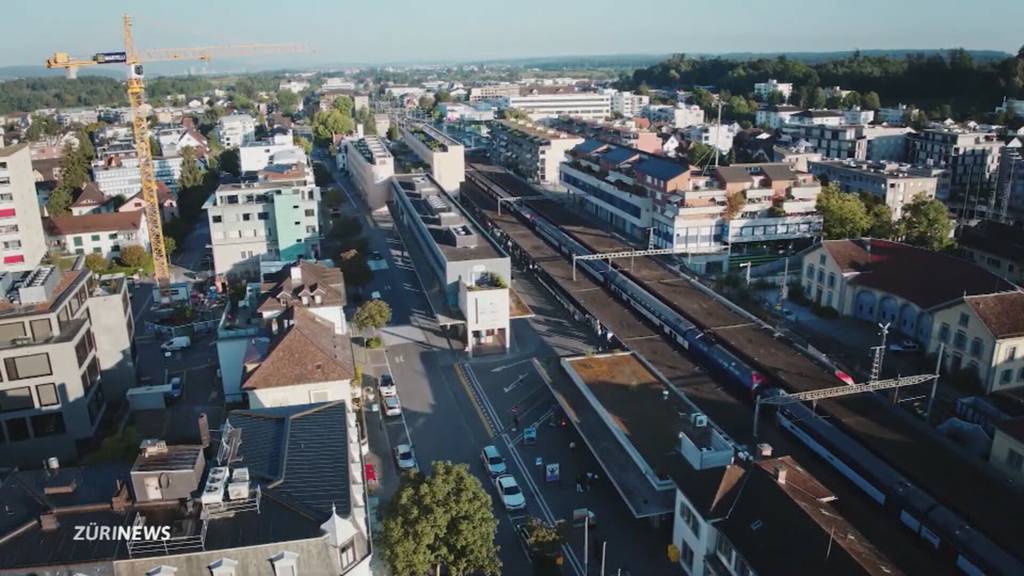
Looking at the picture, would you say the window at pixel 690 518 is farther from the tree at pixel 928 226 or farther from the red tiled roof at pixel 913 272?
the tree at pixel 928 226

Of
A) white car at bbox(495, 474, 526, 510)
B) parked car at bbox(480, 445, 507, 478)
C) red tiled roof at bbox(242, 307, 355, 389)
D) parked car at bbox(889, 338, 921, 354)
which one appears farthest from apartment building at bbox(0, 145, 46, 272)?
parked car at bbox(889, 338, 921, 354)

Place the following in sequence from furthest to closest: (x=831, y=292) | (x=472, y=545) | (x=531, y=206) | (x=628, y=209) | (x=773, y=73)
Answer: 1. (x=773, y=73)
2. (x=531, y=206)
3. (x=628, y=209)
4. (x=831, y=292)
5. (x=472, y=545)

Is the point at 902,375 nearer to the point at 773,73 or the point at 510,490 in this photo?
the point at 510,490

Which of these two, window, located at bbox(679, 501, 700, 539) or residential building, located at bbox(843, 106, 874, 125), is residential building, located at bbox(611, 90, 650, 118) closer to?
residential building, located at bbox(843, 106, 874, 125)

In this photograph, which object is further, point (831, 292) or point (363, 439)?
point (831, 292)

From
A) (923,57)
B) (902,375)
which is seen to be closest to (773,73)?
(923,57)

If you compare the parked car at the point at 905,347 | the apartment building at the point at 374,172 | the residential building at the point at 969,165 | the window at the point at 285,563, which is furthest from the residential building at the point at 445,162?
the window at the point at 285,563

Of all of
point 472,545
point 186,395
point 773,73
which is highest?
point 773,73
